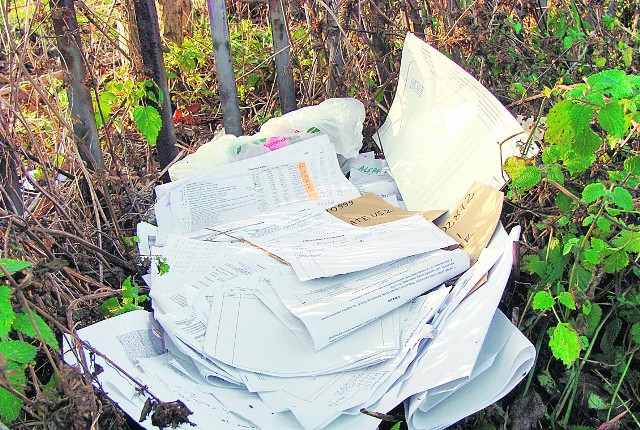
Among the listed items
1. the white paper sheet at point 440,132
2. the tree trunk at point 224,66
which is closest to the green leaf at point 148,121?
the tree trunk at point 224,66

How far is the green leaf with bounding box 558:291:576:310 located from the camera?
4.24ft

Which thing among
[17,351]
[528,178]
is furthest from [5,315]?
[528,178]

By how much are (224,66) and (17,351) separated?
1477 mm

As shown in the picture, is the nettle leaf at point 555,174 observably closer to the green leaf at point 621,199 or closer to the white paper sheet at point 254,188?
the green leaf at point 621,199

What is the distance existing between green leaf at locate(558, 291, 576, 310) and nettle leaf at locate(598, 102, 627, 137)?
0.33 metres

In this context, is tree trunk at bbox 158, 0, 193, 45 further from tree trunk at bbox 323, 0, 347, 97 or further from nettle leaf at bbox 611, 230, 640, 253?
nettle leaf at bbox 611, 230, 640, 253

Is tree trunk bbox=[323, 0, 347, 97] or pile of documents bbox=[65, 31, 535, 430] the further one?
tree trunk bbox=[323, 0, 347, 97]

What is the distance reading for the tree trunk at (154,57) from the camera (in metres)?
2.10

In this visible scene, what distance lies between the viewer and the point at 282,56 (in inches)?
96.4

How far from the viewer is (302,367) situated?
1433mm

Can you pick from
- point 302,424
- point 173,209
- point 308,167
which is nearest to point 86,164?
point 173,209

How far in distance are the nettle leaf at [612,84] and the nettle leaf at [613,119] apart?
0.04 m

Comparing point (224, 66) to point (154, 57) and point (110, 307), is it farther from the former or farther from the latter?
point (110, 307)

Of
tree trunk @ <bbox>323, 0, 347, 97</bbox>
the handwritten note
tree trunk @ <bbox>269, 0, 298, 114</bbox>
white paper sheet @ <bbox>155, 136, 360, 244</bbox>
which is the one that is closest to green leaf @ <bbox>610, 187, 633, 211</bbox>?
the handwritten note
